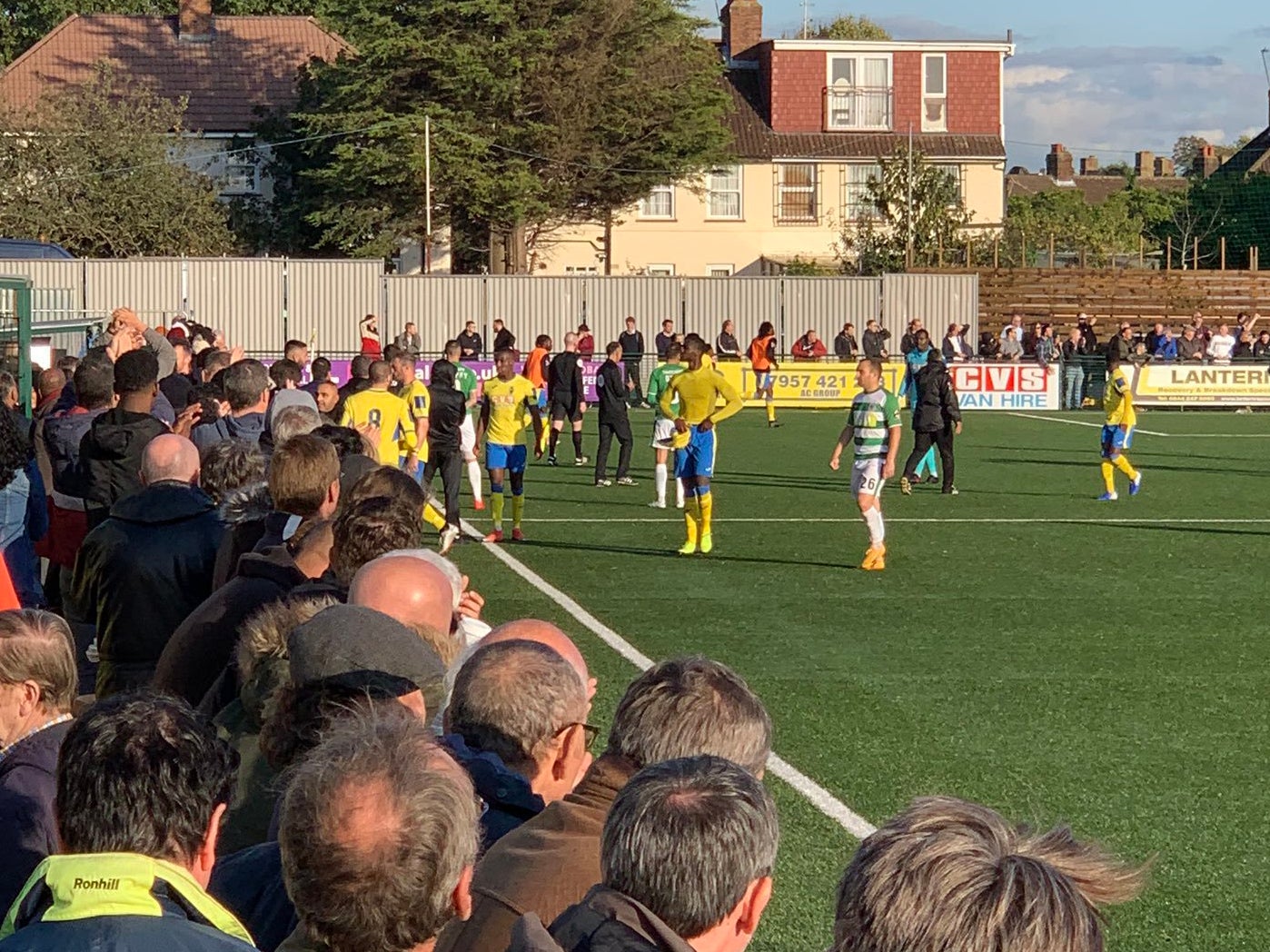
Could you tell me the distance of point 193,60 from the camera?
61062 millimetres

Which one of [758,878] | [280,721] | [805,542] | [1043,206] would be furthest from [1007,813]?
[1043,206]

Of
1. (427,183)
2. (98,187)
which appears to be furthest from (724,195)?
(98,187)

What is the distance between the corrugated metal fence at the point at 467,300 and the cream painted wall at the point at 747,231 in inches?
543

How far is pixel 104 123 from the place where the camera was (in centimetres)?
5131

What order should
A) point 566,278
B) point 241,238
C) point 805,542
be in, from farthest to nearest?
point 241,238
point 566,278
point 805,542

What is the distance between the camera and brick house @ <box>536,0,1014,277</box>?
5997 centimetres

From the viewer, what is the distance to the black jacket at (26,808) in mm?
3953

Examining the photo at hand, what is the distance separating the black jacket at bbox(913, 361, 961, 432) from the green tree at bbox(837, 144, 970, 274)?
105 ft

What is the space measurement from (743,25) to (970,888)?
6470cm

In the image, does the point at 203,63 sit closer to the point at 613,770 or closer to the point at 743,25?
the point at 743,25

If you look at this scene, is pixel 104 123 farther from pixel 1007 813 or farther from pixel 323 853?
pixel 323 853

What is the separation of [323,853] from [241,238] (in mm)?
54285

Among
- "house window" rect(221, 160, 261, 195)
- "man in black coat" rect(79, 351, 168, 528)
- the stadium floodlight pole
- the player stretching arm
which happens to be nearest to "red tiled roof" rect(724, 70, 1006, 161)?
the stadium floodlight pole

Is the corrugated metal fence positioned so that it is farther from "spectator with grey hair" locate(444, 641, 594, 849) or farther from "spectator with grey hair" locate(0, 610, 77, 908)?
"spectator with grey hair" locate(444, 641, 594, 849)
